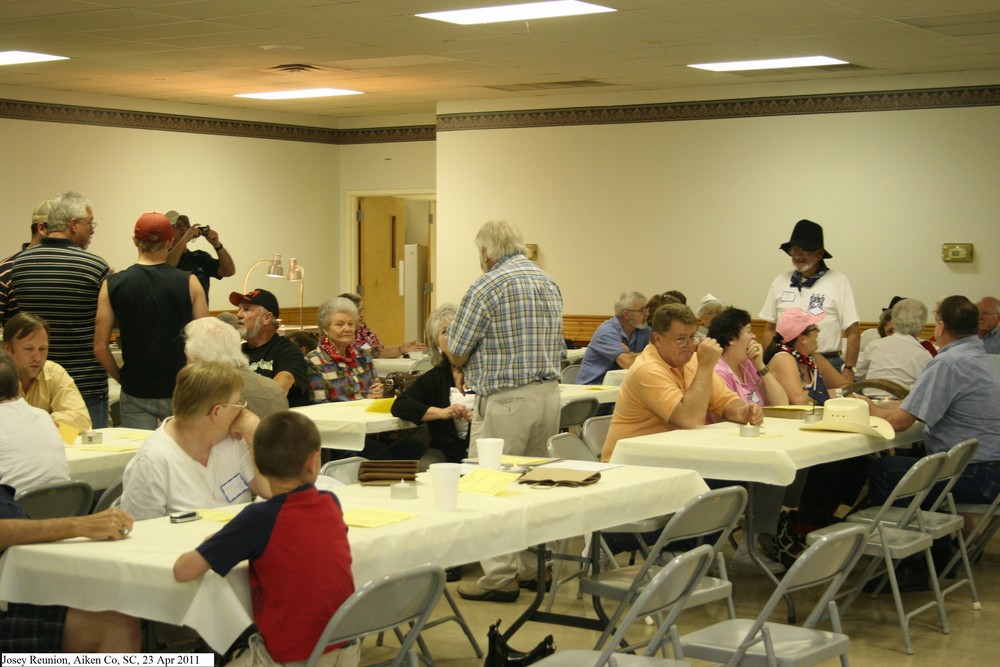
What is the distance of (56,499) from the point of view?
3936 mm

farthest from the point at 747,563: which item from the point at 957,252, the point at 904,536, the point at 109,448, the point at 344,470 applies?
the point at 957,252

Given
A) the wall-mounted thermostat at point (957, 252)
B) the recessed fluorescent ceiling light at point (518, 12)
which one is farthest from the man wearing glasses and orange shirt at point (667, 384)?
the wall-mounted thermostat at point (957, 252)

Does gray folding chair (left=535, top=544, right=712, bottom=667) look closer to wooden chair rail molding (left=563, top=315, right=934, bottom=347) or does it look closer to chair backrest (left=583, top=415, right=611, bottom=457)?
chair backrest (left=583, top=415, right=611, bottom=457)

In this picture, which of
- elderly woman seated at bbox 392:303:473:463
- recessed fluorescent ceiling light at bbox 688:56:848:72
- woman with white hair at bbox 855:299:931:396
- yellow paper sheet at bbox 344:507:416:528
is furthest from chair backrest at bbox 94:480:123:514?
recessed fluorescent ceiling light at bbox 688:56:848:72

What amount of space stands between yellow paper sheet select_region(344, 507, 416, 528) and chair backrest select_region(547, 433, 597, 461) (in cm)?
152

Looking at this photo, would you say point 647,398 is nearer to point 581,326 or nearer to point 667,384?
Result: point 667,384

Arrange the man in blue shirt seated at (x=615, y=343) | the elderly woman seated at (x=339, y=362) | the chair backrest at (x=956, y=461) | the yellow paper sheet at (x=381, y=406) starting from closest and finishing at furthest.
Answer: the chair backrest at (x=956, y=461) → the yellow paper sheet at (x=381, y=406) → the elderly woman seated at (x=339, y=362) → the man in blue shirt seated at (x=615, y=343)

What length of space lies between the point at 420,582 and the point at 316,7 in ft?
16.5

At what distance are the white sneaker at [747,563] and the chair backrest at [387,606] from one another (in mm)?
2758

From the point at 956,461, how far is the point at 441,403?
2.27 m

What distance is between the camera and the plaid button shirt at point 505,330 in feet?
18.0

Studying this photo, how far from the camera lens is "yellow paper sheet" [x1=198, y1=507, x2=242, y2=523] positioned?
334 cm

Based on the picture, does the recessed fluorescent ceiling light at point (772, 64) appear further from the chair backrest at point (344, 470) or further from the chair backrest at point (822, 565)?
the chair backrest at point (822, 565)

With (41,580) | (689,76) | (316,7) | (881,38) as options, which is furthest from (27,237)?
(41,580)
